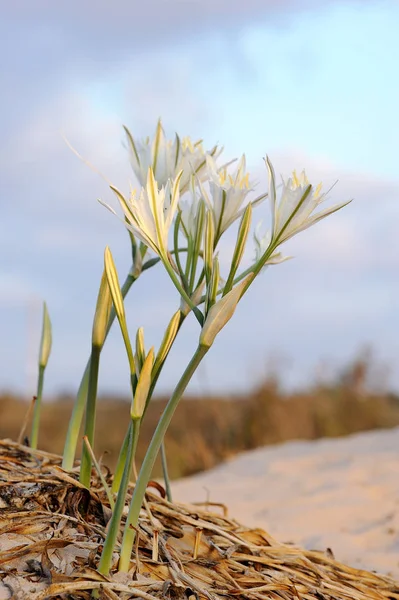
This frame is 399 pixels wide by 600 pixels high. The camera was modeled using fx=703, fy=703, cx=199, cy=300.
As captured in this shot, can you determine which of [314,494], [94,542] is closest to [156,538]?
[94,542]

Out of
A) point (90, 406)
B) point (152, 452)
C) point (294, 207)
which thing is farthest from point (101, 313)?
point (294, 207)

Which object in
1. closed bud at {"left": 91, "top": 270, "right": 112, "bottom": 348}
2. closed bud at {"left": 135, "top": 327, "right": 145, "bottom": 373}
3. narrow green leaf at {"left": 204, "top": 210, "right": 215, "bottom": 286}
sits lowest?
closed bud at {"left": 135, "top": 327, "right": 145, "bottom": 373}

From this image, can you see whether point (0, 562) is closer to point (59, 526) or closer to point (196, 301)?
point (59, 526)

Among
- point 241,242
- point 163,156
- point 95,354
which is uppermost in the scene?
point 163,156

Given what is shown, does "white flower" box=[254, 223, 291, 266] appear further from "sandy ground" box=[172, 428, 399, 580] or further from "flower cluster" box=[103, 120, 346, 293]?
"sandy ground" box=[172, 428, 399, 580]

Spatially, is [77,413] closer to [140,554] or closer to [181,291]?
[140,554]

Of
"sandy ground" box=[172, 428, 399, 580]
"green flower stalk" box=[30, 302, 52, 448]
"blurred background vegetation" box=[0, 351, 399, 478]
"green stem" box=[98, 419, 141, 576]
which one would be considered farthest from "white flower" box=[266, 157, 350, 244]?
"blurred background vegetation" box=[0, 351, 399, 478]
